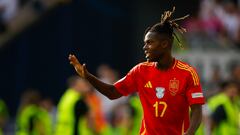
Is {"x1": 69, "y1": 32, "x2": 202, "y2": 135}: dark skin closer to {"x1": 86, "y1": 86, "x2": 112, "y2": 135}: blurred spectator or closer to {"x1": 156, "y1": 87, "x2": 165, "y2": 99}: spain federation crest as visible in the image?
{"x1": 156, "y1": 87, "x2": 165, "y2": 99}: spain federation crest

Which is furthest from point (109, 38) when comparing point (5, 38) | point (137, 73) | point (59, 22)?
point (137, 73)

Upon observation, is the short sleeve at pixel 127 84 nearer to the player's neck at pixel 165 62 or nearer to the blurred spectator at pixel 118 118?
the player's neck at pixel 165 62

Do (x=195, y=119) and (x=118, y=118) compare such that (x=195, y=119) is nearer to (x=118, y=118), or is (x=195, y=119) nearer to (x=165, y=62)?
(x=165, y=62)

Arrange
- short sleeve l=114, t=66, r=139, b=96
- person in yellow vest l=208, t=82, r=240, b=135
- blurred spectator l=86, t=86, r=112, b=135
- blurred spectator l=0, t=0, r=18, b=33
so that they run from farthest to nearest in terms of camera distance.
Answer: blurred spectator l=86, t=86, r=112, b=135, person in yellow vest l=208, t=82, r=240, b=135, blurred spectator l=0, t=0, r=18, b=33, short sleeve l=114, t=66, r=139, b=96

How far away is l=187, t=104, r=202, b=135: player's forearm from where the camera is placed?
797 cm

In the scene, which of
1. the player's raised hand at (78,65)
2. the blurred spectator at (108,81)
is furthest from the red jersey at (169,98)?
the blurred spectator at (108,81)

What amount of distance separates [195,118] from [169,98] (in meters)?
0.33

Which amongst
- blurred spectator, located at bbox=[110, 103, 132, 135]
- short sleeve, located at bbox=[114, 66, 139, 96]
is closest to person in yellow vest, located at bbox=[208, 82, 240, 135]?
→ blurred spectator, located at bbox=[110, 103, 132, 135]

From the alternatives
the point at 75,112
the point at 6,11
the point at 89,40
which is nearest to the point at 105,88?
the point at 6,11

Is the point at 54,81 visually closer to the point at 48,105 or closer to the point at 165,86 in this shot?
the point at 48,105

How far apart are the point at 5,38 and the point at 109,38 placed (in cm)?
1052

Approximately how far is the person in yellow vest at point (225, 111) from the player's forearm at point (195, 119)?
16.0ft

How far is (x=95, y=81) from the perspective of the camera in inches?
330

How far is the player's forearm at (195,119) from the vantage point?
7.97 metres
